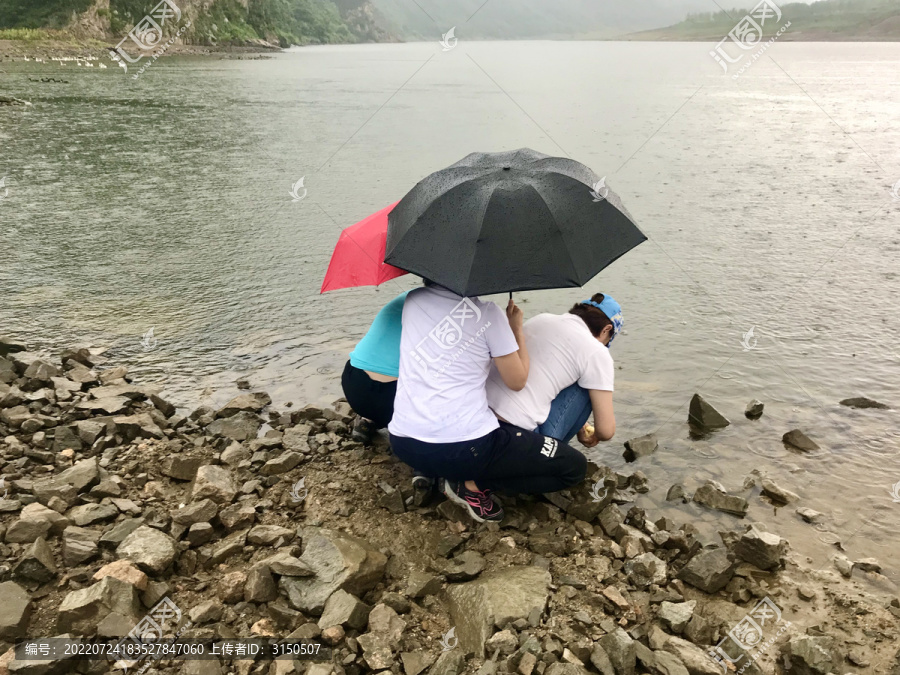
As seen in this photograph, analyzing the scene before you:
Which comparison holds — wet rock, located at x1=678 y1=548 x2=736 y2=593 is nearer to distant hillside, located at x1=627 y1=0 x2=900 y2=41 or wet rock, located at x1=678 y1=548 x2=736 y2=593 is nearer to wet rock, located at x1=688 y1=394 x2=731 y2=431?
wet rock, located at x1=688 y1=394 x2=731 y2=431

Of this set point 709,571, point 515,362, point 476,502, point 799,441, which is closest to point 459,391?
point 515,362

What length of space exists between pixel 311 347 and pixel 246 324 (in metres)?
0.87

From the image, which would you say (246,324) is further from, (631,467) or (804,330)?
(804,330)

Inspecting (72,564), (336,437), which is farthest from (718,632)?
(72,564)

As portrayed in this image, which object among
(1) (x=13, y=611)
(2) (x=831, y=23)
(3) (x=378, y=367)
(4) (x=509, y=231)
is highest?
(2) (x=831, y=23)

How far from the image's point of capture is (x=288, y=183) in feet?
43.6

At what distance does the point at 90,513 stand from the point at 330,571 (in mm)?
1419

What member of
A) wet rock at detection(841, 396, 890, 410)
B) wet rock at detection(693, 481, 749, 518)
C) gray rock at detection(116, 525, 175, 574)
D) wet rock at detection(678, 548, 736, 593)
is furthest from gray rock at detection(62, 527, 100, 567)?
wet rock at detection(841, 396, 890, 410)

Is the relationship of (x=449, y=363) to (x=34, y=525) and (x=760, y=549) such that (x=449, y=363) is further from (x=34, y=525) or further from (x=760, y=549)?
(x=34, y=525)

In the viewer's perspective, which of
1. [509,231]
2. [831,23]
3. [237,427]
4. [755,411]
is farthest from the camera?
[831,23]

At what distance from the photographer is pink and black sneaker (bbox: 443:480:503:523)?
389 cm

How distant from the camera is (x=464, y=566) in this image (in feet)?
11.6

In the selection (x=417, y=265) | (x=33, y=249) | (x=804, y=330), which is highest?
(x=417, y=265)

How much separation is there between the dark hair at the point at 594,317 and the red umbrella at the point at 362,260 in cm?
113
